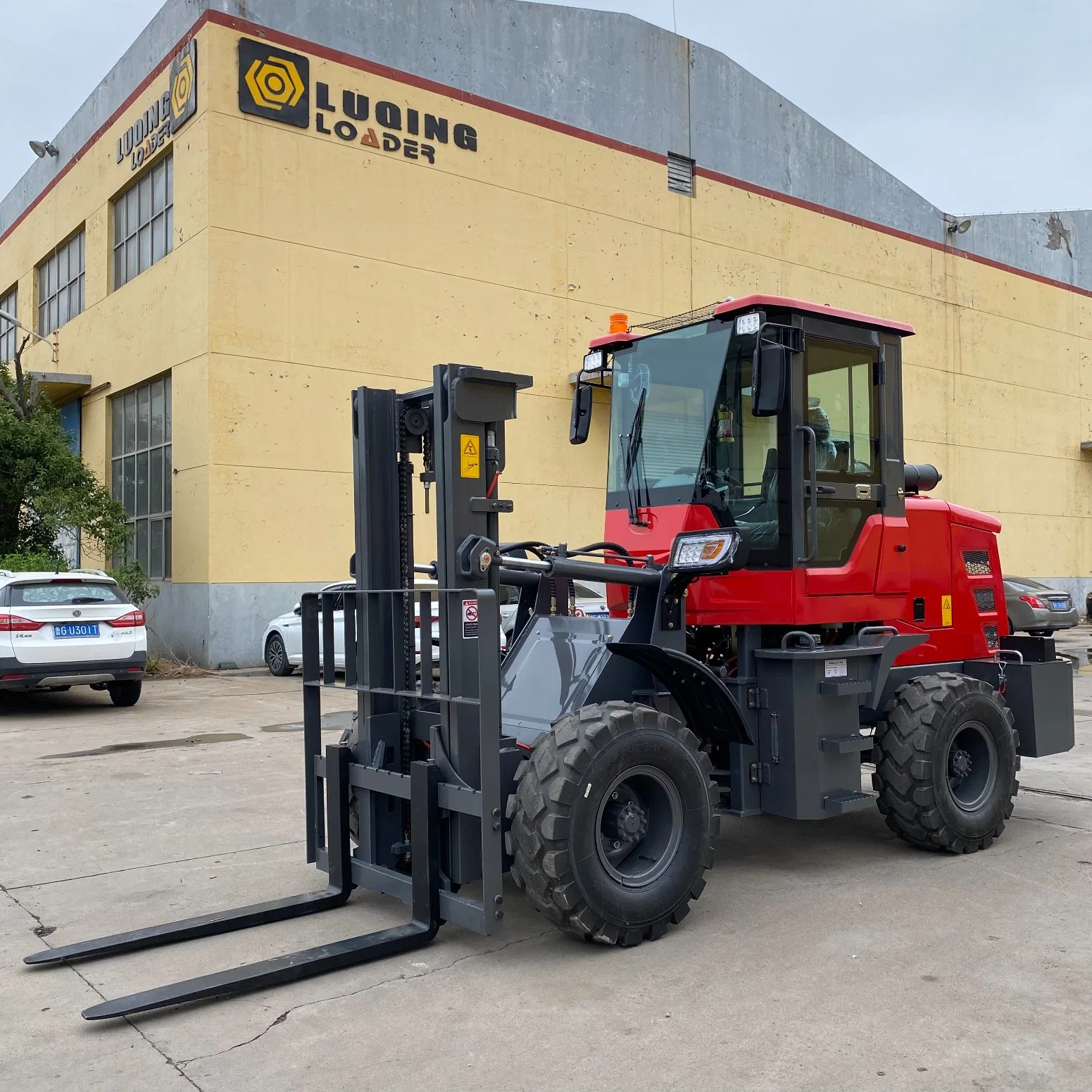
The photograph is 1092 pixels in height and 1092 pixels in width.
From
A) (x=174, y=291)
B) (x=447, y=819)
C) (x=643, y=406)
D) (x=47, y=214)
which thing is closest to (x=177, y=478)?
(x=174, y=291)

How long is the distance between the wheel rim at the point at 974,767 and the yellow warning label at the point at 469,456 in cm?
337

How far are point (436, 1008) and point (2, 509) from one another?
1705cm

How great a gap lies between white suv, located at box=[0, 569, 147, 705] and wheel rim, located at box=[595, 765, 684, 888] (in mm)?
9842

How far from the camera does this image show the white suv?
41.7ft

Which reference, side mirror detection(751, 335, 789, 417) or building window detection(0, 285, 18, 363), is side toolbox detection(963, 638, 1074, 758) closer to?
side mirror detection(751, 335, 789, 417)

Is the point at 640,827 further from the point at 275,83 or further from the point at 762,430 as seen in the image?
the point at 275,83

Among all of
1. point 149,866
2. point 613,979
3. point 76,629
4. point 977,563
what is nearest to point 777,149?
point 76,629

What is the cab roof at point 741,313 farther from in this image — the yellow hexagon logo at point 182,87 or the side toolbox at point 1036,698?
the yellow hexagon logo at point 182,87

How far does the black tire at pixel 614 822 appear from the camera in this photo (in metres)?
4.60

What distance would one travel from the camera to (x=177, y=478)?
18.8m

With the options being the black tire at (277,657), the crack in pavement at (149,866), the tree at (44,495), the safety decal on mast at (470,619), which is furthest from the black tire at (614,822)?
the tree at (44,495)

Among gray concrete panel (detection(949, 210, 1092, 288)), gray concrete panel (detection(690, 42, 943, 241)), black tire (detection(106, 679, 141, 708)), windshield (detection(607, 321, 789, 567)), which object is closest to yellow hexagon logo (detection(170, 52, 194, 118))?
black tire (detection(106, 679, 141, 708))

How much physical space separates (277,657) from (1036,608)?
13244mm

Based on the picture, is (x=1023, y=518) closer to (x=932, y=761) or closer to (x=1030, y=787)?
(x=1030, y=787)
